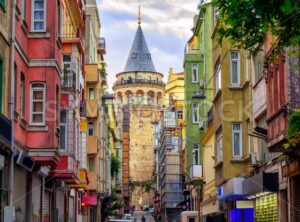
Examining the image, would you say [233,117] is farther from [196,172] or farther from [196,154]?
[196,154]

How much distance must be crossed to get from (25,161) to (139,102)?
161m

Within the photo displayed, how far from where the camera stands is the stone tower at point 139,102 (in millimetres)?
180750

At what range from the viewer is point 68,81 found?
3406 cm

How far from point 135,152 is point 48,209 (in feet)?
490

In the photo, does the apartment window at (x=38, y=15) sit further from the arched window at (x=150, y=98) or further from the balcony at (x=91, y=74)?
the arched window at (x=150, y=98)

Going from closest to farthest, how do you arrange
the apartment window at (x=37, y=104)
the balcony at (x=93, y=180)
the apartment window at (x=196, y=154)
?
the apartment window at (x=37, y=104) < the balcony at (x=93, y=180) < the apartment window at (x=196, y=154)

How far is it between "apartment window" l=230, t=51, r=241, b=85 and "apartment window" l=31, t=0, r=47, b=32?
417 inches

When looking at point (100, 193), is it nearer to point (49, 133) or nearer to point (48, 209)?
point (48, 209)

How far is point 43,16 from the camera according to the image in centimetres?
2647

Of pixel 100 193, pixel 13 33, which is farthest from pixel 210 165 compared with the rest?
pixel 13 33

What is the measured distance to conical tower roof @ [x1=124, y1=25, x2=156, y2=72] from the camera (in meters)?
181

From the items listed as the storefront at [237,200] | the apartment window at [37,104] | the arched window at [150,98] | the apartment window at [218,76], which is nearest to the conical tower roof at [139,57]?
the arched window at [150,98]

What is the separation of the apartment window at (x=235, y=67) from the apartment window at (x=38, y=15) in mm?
10594

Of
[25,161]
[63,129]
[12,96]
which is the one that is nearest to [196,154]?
[63,129]
